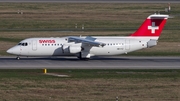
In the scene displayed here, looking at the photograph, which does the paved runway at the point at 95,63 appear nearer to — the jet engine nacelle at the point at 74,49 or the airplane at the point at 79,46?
the airplane at the point at 79,46

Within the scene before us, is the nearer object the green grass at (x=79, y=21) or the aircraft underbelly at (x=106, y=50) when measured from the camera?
the aircraft underbelly at (x=106, y=50)

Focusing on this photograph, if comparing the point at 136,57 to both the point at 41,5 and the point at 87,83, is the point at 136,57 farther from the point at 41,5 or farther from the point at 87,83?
the point at 41,5

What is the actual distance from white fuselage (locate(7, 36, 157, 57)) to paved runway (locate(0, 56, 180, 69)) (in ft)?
2.94

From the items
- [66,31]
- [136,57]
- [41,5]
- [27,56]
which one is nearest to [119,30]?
[66,31]

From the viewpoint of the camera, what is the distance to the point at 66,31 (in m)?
84.0

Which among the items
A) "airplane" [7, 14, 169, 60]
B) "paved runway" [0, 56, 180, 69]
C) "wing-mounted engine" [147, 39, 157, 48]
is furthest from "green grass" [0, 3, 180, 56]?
"airplane" [7, 14, 169, 60]

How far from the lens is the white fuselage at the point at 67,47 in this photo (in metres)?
58.1

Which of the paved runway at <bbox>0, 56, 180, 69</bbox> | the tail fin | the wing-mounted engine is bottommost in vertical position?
the paved runway at <bbox>0, 56, 180, 69</bbox>

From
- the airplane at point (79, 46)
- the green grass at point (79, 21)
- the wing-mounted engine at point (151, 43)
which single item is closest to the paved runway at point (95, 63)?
the airplane at point (79, 46)

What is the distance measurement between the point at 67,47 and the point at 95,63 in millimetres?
3532

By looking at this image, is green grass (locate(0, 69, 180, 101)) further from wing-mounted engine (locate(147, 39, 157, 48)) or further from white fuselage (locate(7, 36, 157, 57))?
wing-mounted engine (locate(147, 39, 157, 48))

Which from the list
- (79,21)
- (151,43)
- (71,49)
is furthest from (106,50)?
(79,21)

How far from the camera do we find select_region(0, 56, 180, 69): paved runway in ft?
174

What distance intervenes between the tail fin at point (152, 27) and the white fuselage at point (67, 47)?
0.91 metres
